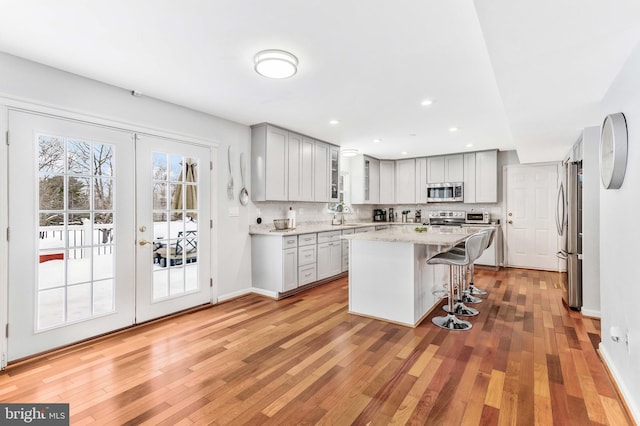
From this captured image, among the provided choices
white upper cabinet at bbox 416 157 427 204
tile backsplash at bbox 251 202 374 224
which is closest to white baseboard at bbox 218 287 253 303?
tile backsplash at bbox 251 202 374 224

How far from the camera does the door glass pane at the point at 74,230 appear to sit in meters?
2.66

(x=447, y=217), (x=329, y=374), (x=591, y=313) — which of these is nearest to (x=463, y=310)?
(x=591, y=313)

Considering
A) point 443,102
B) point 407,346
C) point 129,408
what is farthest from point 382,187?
point 129,408

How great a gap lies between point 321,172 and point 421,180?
2720mm

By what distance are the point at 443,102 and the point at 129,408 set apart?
3.76m

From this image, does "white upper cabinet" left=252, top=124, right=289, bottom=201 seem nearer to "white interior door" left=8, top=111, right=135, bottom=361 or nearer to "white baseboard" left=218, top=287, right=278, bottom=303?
"white baseboard" left=218, top=287, right=278, bottom=303

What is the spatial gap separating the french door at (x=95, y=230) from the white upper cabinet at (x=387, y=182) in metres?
4.47

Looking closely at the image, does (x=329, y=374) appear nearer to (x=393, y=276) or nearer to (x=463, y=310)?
(x=393, y=276)

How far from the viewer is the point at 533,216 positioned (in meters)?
6.11

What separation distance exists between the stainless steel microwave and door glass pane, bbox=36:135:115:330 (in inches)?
231

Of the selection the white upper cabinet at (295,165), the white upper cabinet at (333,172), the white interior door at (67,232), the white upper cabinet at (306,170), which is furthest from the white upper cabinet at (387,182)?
the white interior door at (67,232)

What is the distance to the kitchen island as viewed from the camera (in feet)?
10.6

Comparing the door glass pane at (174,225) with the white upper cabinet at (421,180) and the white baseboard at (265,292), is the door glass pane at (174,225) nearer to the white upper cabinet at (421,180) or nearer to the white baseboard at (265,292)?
the white baseboard at (265,292)

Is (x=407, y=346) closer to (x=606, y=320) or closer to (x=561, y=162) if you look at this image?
(x=606, y=320)
